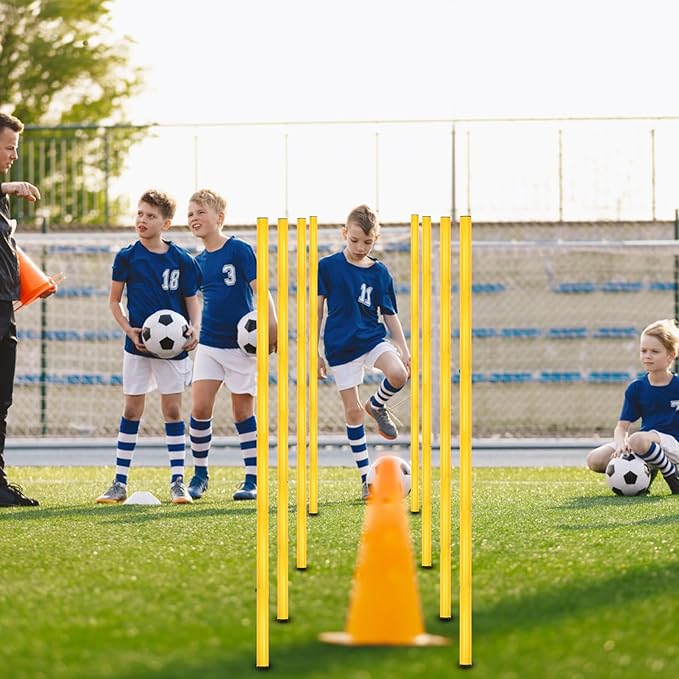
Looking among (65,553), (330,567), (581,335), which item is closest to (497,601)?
(330,567)

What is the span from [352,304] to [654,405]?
1.88 meters

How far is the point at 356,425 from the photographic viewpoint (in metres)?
7.01

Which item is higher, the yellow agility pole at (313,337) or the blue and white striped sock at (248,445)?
the yellow agility pole at (313,337)

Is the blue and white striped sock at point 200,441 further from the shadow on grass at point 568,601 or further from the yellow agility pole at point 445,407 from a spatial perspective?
the yellow agility pole at point 445,407

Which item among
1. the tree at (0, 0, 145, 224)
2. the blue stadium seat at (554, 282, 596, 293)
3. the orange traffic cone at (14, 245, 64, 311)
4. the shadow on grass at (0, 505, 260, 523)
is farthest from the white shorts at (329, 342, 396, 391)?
the tree at (0, 0, 145, 224)

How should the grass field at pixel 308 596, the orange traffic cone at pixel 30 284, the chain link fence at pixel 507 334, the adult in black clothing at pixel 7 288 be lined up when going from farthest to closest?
the chain link fence at pixel 507 334 < the orange traffic cone at pixel 30 284 < the adult in black clothing at pixel 7 288 < the grass field at pixel 308 596

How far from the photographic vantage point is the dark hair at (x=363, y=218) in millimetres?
6699

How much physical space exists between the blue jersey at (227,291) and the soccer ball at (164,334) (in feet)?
0.70

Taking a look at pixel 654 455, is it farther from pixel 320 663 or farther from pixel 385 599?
pixel 320 663

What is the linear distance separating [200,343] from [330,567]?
115 inches

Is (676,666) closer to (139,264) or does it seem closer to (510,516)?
(510,516)

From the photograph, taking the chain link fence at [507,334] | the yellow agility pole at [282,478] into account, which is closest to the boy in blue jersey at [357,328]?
the yellow agility pole at [282,478]

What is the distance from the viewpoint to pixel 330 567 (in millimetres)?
4164

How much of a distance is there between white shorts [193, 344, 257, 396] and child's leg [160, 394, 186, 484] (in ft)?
0.56
